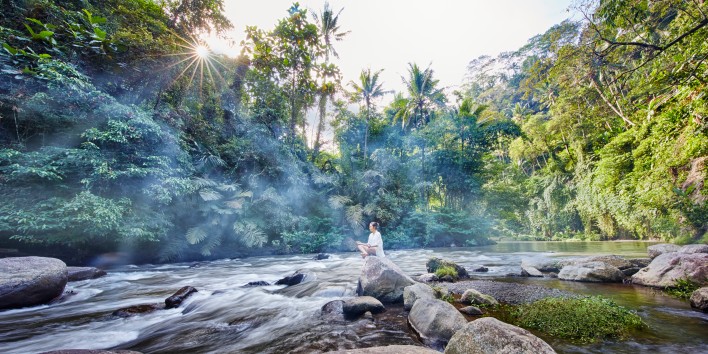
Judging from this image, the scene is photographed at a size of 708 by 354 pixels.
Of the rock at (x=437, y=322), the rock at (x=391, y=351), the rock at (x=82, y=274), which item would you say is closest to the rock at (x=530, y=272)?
the rock at (x=437, y=322)

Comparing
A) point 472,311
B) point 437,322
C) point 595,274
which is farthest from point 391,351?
point 595,274

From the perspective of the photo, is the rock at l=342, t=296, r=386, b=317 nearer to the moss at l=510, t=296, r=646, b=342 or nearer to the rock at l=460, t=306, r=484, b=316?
the rock at l=460, t=306, r=484, b=316

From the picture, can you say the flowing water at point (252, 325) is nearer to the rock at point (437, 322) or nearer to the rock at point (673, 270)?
the rock at point (437, 322)

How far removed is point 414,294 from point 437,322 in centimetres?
124

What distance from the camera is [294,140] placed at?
744 inches

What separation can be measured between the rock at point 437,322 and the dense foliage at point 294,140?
12.8ft

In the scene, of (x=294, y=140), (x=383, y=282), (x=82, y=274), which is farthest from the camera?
(x=294, y=140)

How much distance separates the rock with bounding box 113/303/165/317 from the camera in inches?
182

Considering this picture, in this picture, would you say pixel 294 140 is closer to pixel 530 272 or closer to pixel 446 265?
pixel 446 265

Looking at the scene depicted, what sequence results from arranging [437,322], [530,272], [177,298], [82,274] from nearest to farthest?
[437,322], [177,298], [530,272], [82,274]

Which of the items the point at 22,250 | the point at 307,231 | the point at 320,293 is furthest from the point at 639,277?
the point at 22,250

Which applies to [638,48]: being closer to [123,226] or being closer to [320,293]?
[320,293]

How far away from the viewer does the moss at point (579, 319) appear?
306 centimetres

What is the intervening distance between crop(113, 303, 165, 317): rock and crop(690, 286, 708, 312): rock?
8.47 metres
